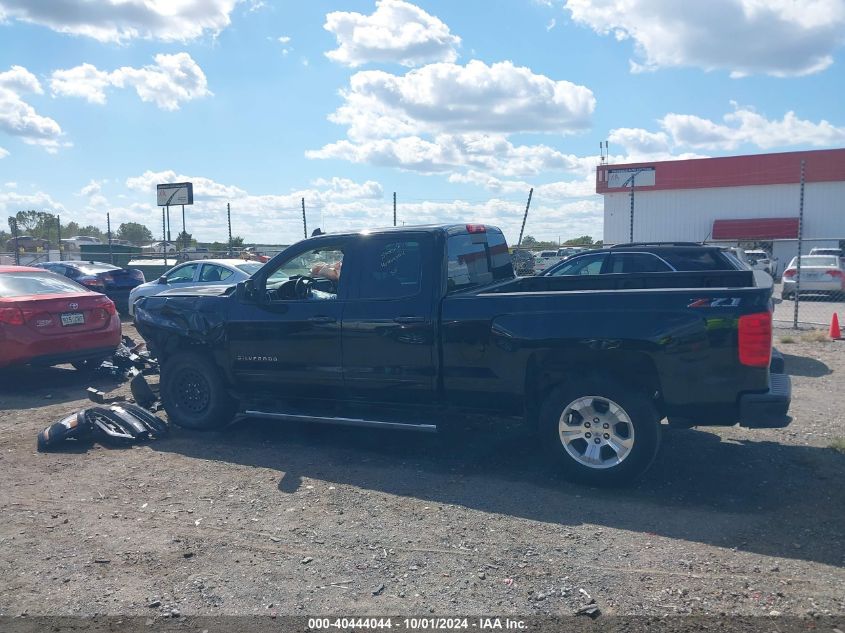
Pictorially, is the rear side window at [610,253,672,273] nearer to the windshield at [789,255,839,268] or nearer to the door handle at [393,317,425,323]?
the door handle at [393,317,425,323]

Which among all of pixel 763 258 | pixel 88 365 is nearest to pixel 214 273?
pixel 88 365

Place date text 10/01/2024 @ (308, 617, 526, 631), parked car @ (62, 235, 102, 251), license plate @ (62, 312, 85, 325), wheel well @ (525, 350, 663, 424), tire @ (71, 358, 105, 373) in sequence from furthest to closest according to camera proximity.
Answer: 1. parked car @ (62, 235, 102, 251)
2. tire @ (71, 358, 105, 373)
3. license plate @ (62, 312, 85, 325)
4. wheel well @ (525, 350, 663, 424)
5. date text 10/01/2024 @ (308, 617, 526, 631)

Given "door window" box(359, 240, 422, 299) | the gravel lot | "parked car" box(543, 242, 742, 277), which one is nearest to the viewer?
the gravel lot

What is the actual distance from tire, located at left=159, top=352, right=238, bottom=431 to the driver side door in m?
0.30

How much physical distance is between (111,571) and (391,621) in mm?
1768

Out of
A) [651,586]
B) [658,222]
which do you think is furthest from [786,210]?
[651,586]

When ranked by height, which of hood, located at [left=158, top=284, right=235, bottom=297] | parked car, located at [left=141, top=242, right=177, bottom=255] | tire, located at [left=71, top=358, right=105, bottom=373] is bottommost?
tire, located at [left=71, top=358, right=105, bottom=373]

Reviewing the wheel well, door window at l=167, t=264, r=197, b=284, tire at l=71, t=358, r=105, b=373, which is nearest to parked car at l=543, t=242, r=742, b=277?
the wheel well

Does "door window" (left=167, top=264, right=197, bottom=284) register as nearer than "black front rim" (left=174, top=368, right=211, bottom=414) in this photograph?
No

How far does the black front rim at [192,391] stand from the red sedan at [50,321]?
3125mm

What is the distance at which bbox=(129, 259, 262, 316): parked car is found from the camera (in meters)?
15.1

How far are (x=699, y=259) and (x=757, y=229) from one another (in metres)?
33.7

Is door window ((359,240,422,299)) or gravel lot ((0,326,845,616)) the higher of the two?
door window ((359,240,422,299))

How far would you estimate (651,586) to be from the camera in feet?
13.4
